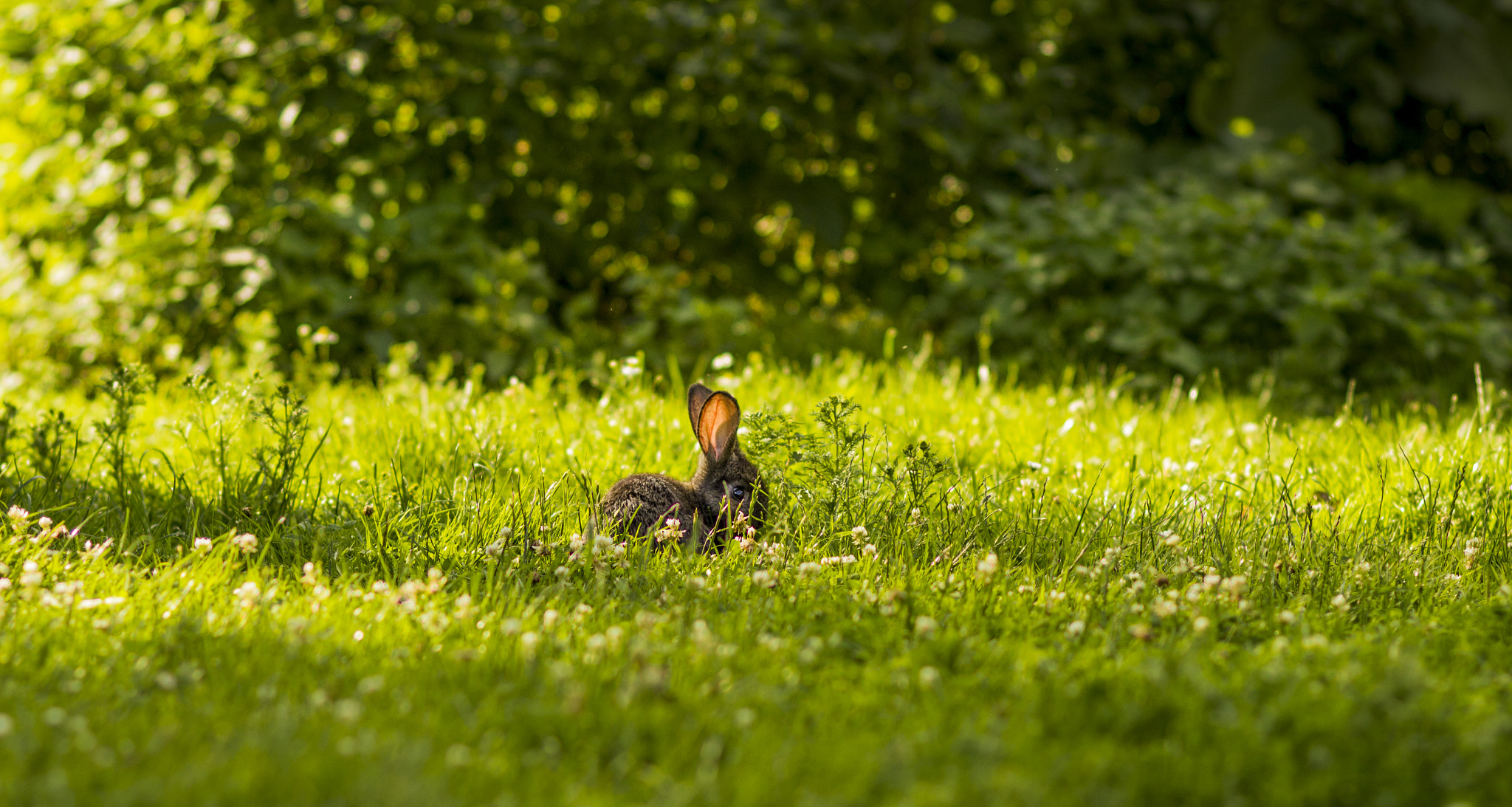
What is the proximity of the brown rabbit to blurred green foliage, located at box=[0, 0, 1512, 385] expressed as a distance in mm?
1827

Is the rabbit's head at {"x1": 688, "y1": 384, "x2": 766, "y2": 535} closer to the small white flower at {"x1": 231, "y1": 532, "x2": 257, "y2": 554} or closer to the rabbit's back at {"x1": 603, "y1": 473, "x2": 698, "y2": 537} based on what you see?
the rabbit's back at {"x1": 603, "y1": 473, "x2": 698, "y2": 537}

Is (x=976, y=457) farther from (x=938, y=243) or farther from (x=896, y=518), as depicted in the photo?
(x=938, y=243)

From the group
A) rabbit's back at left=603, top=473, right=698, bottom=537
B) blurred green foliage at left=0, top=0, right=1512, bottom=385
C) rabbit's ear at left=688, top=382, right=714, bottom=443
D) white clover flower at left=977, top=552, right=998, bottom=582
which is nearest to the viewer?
white clover flower at left=977, top=552, right=998, bottom=582

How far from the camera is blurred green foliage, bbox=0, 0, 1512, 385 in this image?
19.3 ft

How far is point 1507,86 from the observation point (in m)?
7.09

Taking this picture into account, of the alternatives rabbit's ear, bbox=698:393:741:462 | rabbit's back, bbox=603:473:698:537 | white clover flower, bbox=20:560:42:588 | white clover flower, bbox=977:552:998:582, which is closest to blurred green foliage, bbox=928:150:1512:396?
rabbit's ear, bbox=698:393:741:462

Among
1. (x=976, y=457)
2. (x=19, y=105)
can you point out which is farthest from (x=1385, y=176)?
(x=19, y=105)

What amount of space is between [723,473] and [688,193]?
3.08 m

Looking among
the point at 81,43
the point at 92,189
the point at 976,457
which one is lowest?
the point at 976,457

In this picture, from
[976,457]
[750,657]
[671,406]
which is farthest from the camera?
[671,406]

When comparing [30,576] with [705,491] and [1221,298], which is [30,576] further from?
[1221,298]

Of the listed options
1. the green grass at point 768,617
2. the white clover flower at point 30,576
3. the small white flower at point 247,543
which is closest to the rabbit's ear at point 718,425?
the green grass at point 768,617

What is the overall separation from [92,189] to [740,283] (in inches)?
132

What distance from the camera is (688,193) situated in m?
6.44
